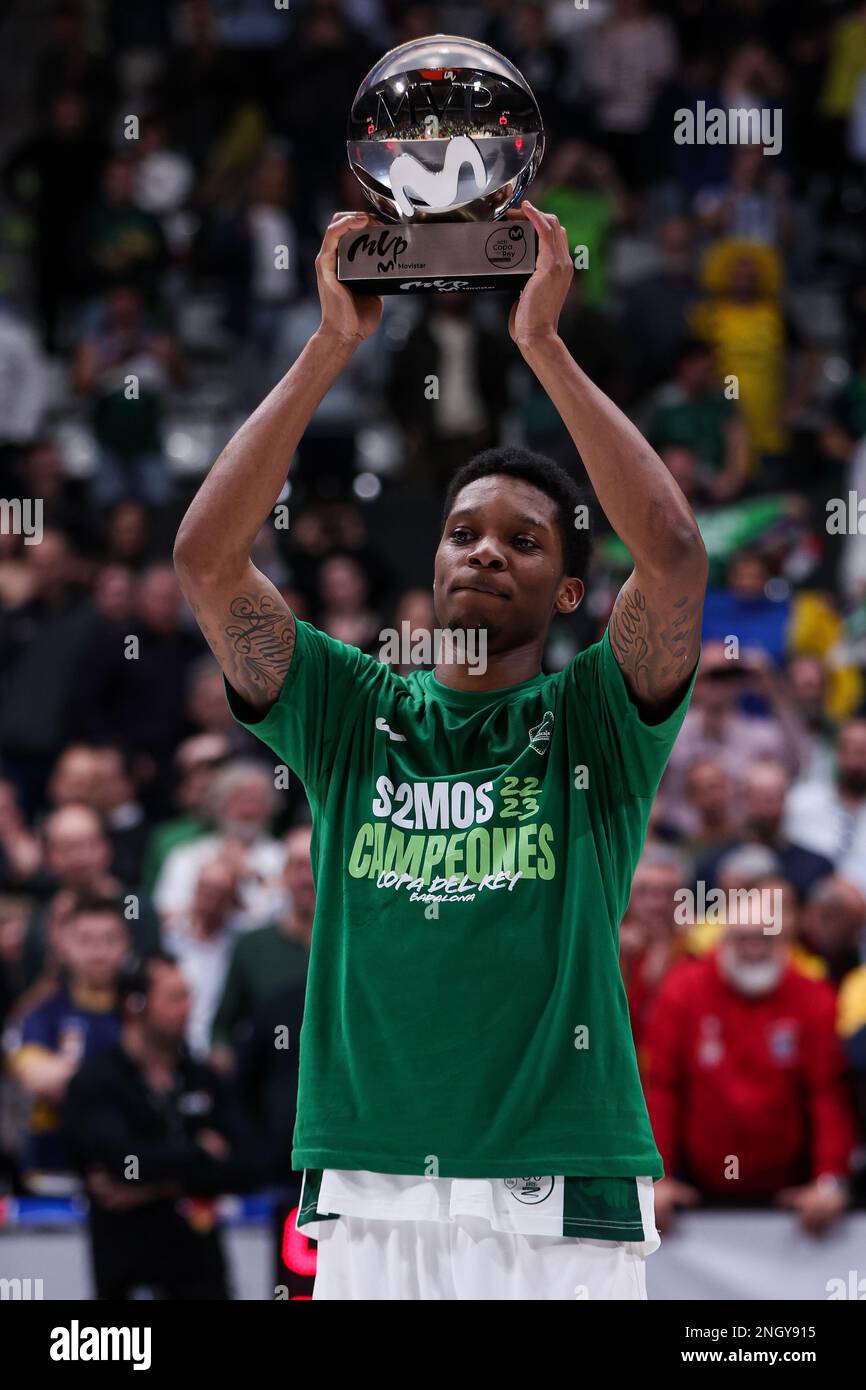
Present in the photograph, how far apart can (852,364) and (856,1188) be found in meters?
5.44

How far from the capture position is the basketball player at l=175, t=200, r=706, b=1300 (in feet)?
9.57

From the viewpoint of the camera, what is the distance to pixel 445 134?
3.19 metres

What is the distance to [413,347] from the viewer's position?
380 inches

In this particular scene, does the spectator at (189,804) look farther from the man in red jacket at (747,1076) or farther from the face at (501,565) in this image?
the face at (501,565)

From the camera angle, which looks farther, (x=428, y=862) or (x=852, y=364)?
(x=852, y=364)

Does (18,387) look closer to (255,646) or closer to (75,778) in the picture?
(75,778)

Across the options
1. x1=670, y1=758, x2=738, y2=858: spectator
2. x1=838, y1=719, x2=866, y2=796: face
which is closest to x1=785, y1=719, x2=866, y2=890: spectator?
x1=838, y1=719, x2=866, y2=796: face

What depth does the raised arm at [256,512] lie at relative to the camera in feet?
10.2

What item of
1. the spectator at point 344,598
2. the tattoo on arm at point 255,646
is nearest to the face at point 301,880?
the spectator at point 344,598

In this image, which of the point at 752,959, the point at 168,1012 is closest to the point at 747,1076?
the point at 752,959

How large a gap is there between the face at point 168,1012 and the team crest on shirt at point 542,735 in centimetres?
332
